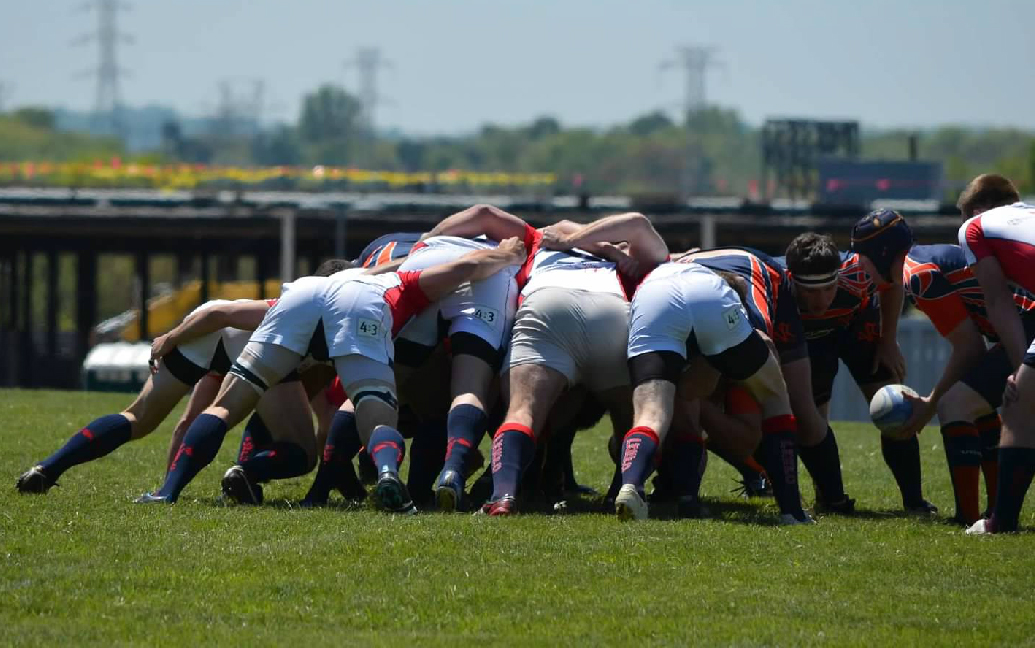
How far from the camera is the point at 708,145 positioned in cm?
19300

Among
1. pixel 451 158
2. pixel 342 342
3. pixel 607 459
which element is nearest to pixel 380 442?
pixel 342 342

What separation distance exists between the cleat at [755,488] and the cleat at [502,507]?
251 centimetres

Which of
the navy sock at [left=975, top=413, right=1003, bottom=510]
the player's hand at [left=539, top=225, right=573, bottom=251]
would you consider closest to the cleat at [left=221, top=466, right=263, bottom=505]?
the player's hand at [left=539, top=225, right=573, bottom=251]

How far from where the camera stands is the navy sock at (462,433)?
877cm

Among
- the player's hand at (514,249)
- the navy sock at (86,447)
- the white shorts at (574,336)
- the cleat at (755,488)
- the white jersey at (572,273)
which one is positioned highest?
the player's hand at (514,249)

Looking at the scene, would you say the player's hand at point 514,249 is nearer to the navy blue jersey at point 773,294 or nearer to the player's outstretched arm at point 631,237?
the player's outstretched arm at point 631,237

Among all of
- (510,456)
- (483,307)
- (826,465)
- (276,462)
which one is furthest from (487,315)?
(826,465)

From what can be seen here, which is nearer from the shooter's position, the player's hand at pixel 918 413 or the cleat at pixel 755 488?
the player's hand at pixel 918 413

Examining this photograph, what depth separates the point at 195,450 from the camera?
8.85 metres

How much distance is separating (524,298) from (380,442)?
136 cm

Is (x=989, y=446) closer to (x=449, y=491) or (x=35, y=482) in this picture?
(x=449, y=491)

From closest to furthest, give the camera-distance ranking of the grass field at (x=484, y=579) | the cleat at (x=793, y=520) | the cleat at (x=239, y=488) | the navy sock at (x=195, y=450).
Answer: the grass field at (x=484, y=579), the cleat at (x=793, y=520), the navy sock at (x=195, y=450), the cleat at (x=239, y=488)

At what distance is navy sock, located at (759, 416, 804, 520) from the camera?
879cm

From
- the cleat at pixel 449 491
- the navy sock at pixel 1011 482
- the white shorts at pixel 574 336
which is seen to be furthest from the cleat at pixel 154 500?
the navy sock at pixel 1011 482
